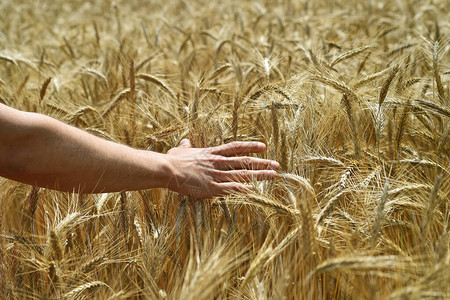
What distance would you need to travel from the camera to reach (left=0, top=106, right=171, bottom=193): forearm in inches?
48.3

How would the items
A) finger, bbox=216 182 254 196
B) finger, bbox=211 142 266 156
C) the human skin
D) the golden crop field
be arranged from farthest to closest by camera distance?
finger, bbox=211 142 266 156 < finger, bbox=216 182 254 196 < the human skin < the golden crop field

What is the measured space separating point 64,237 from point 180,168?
0.43 meters

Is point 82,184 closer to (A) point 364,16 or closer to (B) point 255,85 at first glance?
(B) point 255,85

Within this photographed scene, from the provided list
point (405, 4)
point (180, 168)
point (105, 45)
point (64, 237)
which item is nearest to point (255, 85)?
point (180, 168)

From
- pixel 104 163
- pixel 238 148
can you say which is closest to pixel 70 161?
pixel 104 163

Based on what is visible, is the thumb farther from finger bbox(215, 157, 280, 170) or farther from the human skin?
A: finger bbox(215, 157, 280, 170)

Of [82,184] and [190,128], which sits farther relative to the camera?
[190,128]

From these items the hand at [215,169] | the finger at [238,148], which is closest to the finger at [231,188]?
the hand at [215,169]

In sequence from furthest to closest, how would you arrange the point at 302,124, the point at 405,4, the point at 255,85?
the point at 405,4 → the point at 255,85 → the point at 302,124

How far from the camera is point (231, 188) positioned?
57.9 inches

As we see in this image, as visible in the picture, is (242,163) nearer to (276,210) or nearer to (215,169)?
(215,169)

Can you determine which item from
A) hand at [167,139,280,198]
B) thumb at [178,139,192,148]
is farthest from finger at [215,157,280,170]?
thumb at [178,139,192,148]

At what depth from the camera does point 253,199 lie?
4.24 feet

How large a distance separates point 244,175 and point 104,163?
0.47 metres
